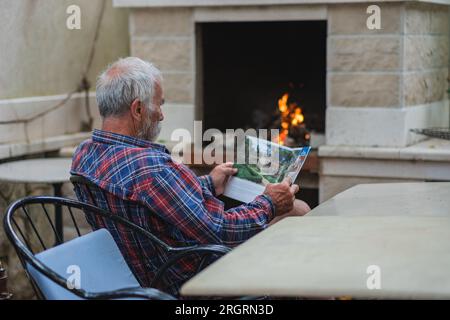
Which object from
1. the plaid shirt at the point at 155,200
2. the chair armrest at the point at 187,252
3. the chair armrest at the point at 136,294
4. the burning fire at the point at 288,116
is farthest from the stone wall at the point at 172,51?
the chair armrest at the point at 136,294

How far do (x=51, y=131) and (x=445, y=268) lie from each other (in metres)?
3.55

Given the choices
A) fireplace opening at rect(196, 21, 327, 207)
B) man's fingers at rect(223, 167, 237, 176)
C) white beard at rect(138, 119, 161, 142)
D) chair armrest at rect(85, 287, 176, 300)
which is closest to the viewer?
chair armrest at rect(85, 287, 176, 300)

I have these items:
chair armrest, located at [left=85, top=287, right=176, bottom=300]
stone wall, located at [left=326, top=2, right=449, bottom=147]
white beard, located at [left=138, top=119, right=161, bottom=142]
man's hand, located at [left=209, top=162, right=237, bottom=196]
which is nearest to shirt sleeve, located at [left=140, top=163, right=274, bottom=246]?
white beard, located at [left=138, top=119, right=161, bottom=142]

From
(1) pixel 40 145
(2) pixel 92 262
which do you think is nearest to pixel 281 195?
(2) pixel 92 262

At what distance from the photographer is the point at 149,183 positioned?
2.60 meters

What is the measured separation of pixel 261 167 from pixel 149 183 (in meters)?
0.59

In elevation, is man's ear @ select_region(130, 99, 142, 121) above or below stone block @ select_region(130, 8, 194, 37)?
below

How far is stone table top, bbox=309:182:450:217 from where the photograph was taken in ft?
8.93

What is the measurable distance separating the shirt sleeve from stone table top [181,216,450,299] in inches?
9.8

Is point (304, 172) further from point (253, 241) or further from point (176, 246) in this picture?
point (253, 241)

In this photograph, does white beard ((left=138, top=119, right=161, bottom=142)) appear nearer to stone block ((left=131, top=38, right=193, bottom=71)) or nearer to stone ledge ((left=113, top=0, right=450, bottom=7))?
stone ledge ((left=113, top=0, right=450, bottom=7))

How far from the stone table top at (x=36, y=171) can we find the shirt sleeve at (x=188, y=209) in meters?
1.41

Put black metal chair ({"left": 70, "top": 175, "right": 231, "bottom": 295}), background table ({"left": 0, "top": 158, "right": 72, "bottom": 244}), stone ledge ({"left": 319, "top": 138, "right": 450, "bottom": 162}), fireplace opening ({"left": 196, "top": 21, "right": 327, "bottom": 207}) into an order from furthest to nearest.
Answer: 1. fireplace opening ({"left": 196, "top": 21, "right": 327, "bottom": 207})
2. stone ledge ({"left": 319, "top": 138, "right": 450, "bottom": 162})
3. background table ({"left": 0, "top": 158, "right": 72, "bottom": 244})
4. black metal chair ({"left": 70, "top": 175, "right": 231, "bottom": 295})
